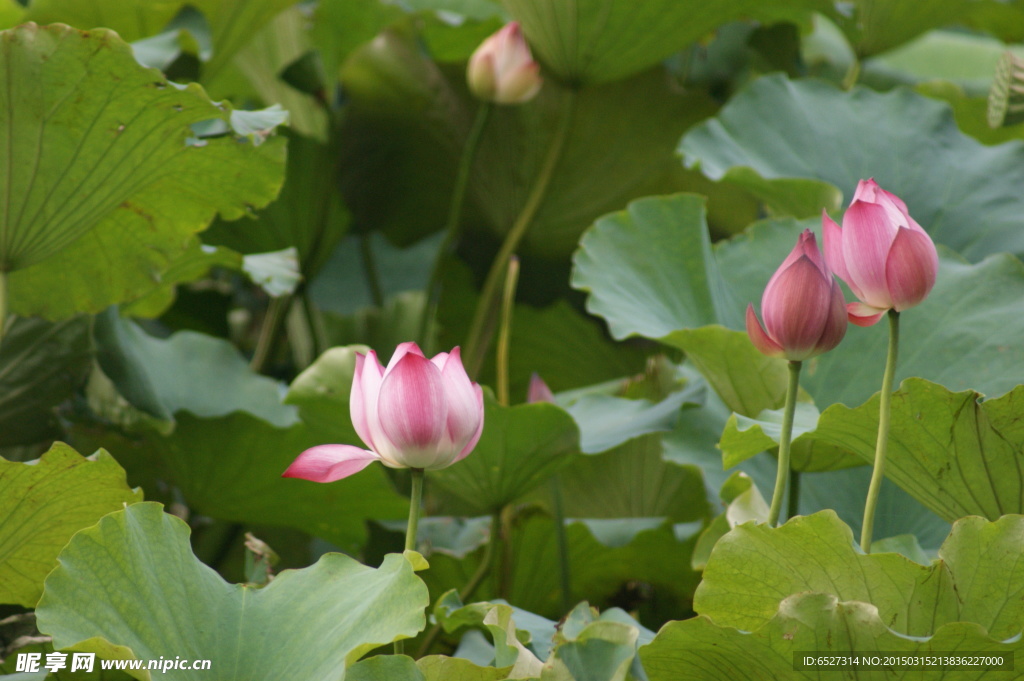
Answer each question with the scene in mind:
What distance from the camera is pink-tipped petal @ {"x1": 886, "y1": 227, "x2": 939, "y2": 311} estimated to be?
500mm

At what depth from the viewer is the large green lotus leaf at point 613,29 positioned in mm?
1045

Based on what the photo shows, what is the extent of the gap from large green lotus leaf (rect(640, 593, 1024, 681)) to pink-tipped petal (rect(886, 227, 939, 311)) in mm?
170

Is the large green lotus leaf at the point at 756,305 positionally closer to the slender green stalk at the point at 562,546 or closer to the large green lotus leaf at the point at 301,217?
the slender green stalk at the point at 562,546

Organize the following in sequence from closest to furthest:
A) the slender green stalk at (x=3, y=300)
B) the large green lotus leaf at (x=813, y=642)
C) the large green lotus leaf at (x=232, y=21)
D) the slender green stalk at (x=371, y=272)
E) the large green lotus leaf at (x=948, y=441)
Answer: the large green lotus leaf at (x=813, y=642) < the large green lotus leaf at (x=948, y=441) < the slender green stalk at (x=3, y=300) < the large green lotus leaf at (x=232, y=21) < the slender green stalk at (x=371, y=272)

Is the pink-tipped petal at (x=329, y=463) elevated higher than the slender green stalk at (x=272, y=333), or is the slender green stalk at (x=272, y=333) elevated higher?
the pink-tipped petal at (x=329, y=463)

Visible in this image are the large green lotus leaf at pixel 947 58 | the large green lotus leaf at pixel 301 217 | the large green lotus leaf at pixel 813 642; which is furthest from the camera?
the large green lotus leaf at pixel 947 58

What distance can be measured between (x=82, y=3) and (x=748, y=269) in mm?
786

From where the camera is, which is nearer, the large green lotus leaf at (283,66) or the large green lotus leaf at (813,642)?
the large green lotus leaf at (813,642)

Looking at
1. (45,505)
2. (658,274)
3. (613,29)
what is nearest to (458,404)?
(45,505)

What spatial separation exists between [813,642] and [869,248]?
22cm

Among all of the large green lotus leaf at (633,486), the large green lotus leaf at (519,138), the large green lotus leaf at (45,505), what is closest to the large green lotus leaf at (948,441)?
the large green lotus leaf at (633,486)

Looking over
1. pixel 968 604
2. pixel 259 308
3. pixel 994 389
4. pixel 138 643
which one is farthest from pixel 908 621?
pixel 259 308

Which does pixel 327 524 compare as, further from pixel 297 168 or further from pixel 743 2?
pixel 743 2

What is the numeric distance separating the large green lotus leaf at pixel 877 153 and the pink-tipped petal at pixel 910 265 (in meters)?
0.44
